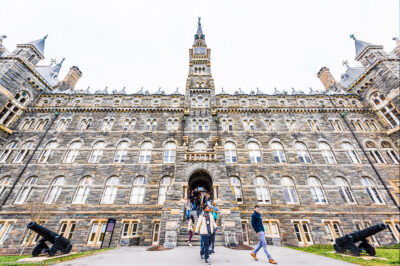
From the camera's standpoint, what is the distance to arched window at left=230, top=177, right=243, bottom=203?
623 inches

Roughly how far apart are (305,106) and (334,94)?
488 centimetres

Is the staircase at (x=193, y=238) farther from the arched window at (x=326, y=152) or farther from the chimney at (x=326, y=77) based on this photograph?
the chimney at (x=326, y=77)

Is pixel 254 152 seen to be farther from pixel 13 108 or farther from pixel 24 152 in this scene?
pixel 13 108

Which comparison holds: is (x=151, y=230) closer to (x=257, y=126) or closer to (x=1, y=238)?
(x=1, y=238)

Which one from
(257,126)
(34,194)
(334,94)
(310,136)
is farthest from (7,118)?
(334,94)

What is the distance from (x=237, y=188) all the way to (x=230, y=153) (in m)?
3.84

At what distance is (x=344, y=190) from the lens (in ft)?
53.3

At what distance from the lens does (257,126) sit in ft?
67.5

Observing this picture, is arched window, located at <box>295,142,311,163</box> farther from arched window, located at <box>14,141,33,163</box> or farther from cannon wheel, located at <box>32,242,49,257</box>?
arched window, located at <box>14,141,33,163</box>

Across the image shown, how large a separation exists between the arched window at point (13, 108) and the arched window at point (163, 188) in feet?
63.5

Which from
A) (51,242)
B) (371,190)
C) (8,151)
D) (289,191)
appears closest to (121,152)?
(51,242)

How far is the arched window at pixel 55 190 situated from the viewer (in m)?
15.6

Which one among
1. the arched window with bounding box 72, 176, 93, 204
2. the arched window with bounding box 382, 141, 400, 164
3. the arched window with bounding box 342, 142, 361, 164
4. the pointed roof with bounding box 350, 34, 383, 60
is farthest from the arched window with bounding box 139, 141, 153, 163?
the pointed roof with bounding box 350, 34, 383, 60

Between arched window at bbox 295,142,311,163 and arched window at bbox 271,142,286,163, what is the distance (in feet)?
5.86
